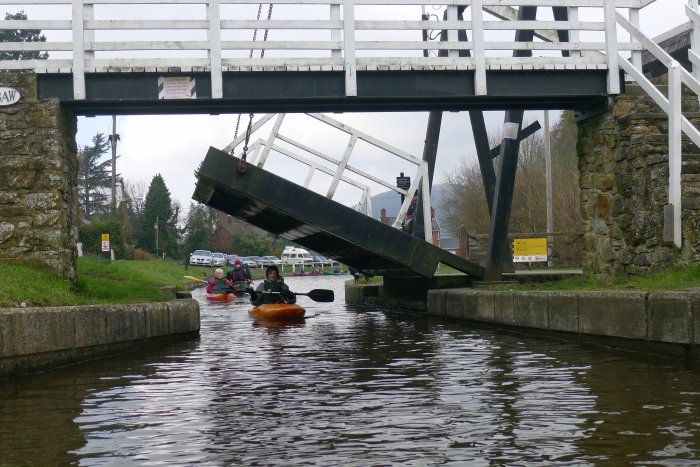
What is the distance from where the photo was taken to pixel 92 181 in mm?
92500

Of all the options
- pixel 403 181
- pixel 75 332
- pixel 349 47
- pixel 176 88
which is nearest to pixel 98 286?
pixel 176 88

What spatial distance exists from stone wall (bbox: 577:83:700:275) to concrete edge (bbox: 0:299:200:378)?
6.50 metres

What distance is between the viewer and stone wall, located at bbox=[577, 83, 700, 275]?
12.6 meters

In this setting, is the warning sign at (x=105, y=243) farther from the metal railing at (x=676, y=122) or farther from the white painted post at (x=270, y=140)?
the metal railing at (x=676, y=122)

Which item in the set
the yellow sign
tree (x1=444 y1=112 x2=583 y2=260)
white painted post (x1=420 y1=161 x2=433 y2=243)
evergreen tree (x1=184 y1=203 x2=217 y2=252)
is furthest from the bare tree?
evergreen tree (x1=184 y1=203 x2=217 y2=252)

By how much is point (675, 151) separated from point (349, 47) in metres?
4.82

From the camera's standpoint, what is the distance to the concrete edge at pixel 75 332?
31.3 feet

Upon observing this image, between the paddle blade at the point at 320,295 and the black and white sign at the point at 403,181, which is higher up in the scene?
the black and white sign at the point at 403,181

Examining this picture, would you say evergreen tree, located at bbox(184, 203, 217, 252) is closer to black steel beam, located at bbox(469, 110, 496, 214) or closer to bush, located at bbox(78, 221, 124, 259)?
bush, located at bbox(78, 221, 124, 259)

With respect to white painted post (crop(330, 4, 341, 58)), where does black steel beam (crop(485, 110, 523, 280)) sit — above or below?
below

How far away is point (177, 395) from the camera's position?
8.28 metres

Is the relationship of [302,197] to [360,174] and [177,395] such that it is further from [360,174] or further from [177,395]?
[177,395]

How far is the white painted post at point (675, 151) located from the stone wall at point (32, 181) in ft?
26.5

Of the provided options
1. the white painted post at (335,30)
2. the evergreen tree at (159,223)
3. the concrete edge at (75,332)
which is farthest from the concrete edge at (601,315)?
the evergreen tree at (159,223)
